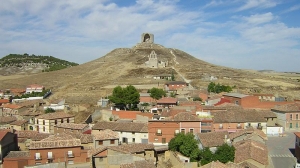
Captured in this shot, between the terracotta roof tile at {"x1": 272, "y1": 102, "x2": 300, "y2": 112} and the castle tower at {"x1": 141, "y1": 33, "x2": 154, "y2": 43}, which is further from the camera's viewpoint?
the castle tower at {"x1": 141, "y1": 33, "x2": 154, "y2": 43}

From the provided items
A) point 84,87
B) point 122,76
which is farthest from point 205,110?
point 122,76

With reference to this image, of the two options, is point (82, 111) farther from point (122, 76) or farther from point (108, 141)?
point (122, 76)

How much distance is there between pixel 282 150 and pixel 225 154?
9.54 meters

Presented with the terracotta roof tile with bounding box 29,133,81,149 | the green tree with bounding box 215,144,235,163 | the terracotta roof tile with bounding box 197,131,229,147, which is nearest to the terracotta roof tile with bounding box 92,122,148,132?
the terracotta roof tile with bounding box 197,131,229,147

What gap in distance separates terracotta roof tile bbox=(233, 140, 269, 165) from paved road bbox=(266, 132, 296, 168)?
2.02 metres

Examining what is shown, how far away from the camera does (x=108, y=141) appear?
111ft

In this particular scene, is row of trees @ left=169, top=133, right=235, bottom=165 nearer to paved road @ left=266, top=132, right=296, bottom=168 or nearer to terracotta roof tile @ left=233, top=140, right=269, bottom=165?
terracotta roof tile @ left=233, top=140, right=269, bottom=165

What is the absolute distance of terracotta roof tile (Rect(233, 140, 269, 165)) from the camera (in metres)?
28.2

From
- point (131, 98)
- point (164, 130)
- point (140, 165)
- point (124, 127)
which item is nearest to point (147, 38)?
point (131, 98)

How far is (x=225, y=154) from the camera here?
96.7 ft

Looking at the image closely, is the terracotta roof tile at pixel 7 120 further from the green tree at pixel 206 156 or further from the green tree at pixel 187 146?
the green tree at pixel 206 156

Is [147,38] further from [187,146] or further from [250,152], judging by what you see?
[250,152]

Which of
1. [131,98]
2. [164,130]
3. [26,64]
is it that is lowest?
[164,130]

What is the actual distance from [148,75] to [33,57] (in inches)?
4593
